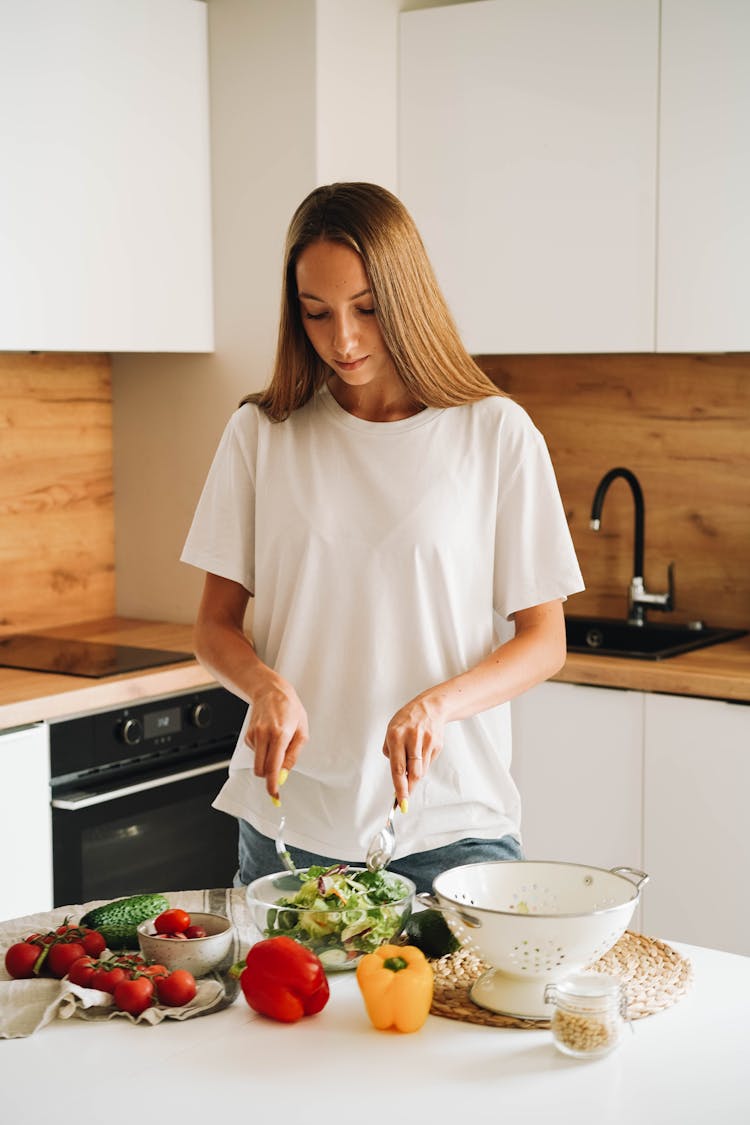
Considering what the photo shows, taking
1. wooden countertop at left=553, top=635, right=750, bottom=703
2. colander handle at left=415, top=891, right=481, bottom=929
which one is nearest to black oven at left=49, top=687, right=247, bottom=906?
wooden countertop at left=553, top=635, right=750, bottom=703

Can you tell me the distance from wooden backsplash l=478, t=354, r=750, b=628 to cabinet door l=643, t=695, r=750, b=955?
56cm

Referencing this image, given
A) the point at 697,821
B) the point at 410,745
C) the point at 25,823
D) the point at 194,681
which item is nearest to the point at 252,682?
the point at 410,745

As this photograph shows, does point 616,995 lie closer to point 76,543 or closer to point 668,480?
point 668,480

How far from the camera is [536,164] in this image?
9.89ft

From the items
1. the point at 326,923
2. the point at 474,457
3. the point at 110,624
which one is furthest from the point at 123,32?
the point at 326,923

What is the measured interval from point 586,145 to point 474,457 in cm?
142

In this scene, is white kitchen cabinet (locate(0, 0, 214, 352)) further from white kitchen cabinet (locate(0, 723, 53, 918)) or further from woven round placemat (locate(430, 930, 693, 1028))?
woven round placemat (locate(430, 930, 693, 1028))

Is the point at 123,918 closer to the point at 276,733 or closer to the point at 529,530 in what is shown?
the point at 276,733

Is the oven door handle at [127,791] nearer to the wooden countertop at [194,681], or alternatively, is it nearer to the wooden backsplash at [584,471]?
the wooden countertop at [194,681]

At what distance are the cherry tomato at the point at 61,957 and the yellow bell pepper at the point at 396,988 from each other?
1.03 feet

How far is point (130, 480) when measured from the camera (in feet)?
11.3

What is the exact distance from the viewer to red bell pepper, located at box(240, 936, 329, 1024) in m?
1.35

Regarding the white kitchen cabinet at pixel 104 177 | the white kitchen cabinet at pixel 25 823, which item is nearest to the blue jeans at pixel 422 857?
the white kitchen cabinet at pixel 25 823

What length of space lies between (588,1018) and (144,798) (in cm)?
162
